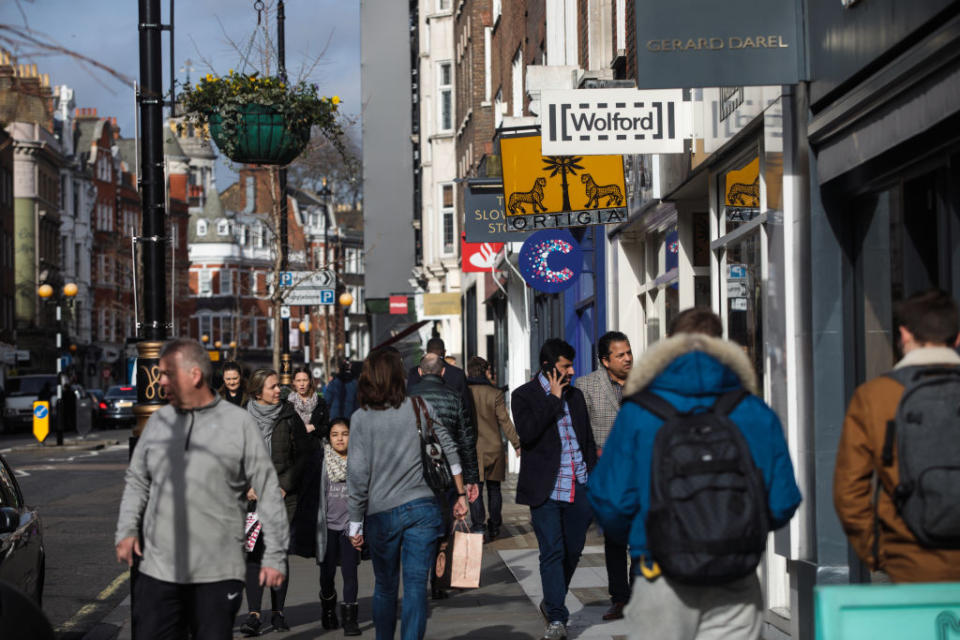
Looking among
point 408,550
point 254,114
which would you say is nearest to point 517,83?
point 254,114

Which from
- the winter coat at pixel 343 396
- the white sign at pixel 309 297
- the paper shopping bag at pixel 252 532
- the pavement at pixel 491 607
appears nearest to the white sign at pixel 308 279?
the white sign at pixel 309 297

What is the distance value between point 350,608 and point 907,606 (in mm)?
5787

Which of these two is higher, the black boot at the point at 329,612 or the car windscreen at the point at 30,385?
the car windscreen at the point at 30,385

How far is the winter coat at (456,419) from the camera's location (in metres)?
8.70

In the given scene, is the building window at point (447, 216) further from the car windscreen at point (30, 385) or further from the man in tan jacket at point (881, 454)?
the man in tan jacket at point (881, 454)

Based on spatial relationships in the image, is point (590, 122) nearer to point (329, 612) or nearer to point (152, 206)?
point (152, 206)

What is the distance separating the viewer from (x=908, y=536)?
4727mm

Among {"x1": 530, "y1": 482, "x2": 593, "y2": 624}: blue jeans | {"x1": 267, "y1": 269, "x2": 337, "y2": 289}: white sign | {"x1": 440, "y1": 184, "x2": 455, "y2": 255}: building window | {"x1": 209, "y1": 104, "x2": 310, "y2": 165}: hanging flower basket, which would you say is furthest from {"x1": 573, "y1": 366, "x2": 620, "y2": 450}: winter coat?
{"x1": 440, "y1": 184, "x2": 455, "y2": 255}: building window

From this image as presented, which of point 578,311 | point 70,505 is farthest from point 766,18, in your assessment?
point 70,505

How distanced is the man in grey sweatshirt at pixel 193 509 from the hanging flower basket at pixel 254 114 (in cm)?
701

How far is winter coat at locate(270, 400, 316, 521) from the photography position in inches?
391

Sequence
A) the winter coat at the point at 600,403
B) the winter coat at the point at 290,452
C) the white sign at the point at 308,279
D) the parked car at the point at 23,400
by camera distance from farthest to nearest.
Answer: the parked car at the point at 23,400
the white sign at the point at 308,279
the winter coat at the point at 290,452
the winter coat at the point at 600,403

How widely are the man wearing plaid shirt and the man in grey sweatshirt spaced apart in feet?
10.5

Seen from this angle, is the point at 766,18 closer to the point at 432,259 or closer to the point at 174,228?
the point at 432,259
